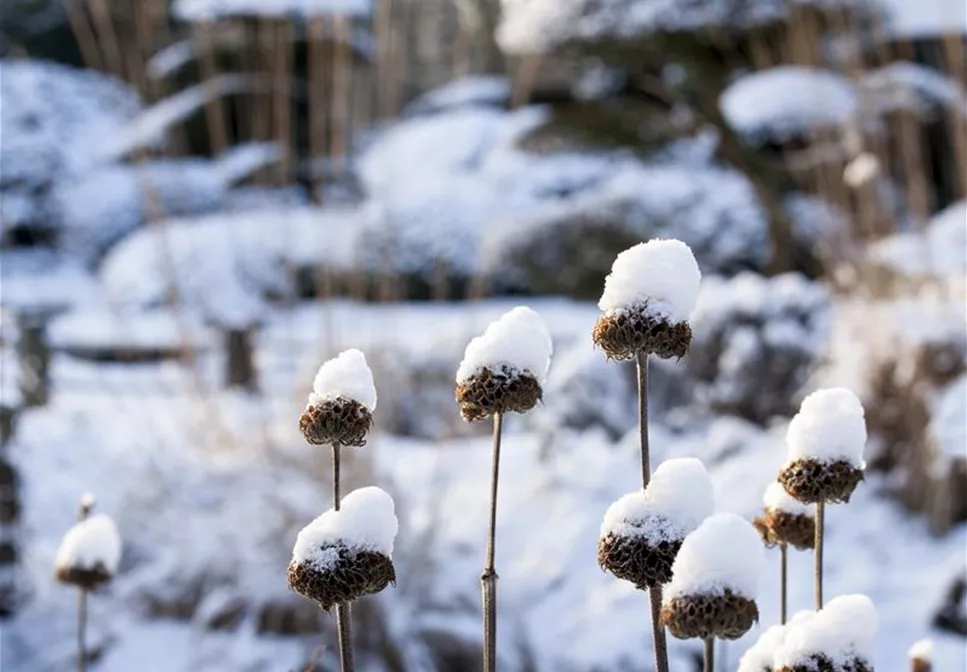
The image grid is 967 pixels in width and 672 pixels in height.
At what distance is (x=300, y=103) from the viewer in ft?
27.1

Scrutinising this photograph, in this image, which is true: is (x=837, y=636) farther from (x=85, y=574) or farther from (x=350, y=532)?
(x=85, y=574)

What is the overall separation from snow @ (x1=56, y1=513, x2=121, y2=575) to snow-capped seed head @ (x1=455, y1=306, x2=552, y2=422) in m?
0.33

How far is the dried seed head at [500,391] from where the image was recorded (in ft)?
1.71

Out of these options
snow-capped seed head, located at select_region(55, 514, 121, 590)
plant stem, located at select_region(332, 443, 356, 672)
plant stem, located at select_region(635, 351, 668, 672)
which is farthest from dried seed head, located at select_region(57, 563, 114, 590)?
plant stem, located at select_region(635, 351, 668, 672)

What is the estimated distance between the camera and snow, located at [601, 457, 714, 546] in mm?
515

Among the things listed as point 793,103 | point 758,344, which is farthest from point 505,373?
point 793,103

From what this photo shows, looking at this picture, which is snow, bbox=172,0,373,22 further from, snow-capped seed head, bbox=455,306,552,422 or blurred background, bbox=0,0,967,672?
snow-capped seed head, bbox=455,306,552,422

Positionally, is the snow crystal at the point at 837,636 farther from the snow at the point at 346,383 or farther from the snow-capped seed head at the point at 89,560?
the snow-capped seed head at the point at 89,560

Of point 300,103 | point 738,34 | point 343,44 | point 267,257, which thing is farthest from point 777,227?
point 300,103

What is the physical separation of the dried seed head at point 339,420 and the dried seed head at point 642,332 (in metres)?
0.11

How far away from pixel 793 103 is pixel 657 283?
11.3 feet

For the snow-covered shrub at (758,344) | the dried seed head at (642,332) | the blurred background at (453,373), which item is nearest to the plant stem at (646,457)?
the dried seed head at (642,332)

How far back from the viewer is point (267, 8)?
10.0 feet

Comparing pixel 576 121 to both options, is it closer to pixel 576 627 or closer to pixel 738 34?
pixel 738 34
